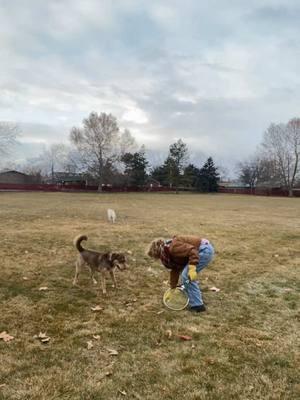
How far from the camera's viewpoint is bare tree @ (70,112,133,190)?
227 feet

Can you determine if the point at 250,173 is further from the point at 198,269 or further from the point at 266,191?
the point at 198,269

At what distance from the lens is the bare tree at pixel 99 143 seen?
6931 cm

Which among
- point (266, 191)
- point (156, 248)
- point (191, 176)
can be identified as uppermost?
point (191, 176)

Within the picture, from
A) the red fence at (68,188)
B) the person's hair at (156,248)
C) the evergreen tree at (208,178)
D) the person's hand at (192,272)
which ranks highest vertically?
the evergreen tree at (208,178)

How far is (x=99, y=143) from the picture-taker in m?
69.2

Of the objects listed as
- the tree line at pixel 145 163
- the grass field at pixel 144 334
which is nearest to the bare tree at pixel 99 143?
the tree line at pixel 145 163

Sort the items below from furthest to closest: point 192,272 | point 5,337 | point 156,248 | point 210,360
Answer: point 156,248, point 192,272, point 5,337, point 210,360

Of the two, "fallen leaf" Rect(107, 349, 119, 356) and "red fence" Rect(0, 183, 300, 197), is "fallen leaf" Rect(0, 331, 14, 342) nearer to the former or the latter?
"fallen leaf" Rect(107, 349, 119, 356)

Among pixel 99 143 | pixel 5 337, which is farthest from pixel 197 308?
pixel 99 143

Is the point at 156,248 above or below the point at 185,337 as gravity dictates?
above

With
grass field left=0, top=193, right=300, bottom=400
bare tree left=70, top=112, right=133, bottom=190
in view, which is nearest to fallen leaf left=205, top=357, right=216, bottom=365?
grass field left=0, top=193, right=300, bottom=400

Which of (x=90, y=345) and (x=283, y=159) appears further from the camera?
(x=283, y=159)

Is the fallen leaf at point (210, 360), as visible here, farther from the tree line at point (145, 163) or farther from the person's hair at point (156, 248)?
the tree line at point (145, 163)

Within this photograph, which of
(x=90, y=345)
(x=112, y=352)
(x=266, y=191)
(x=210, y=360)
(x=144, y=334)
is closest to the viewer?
(x=210, y=360)
